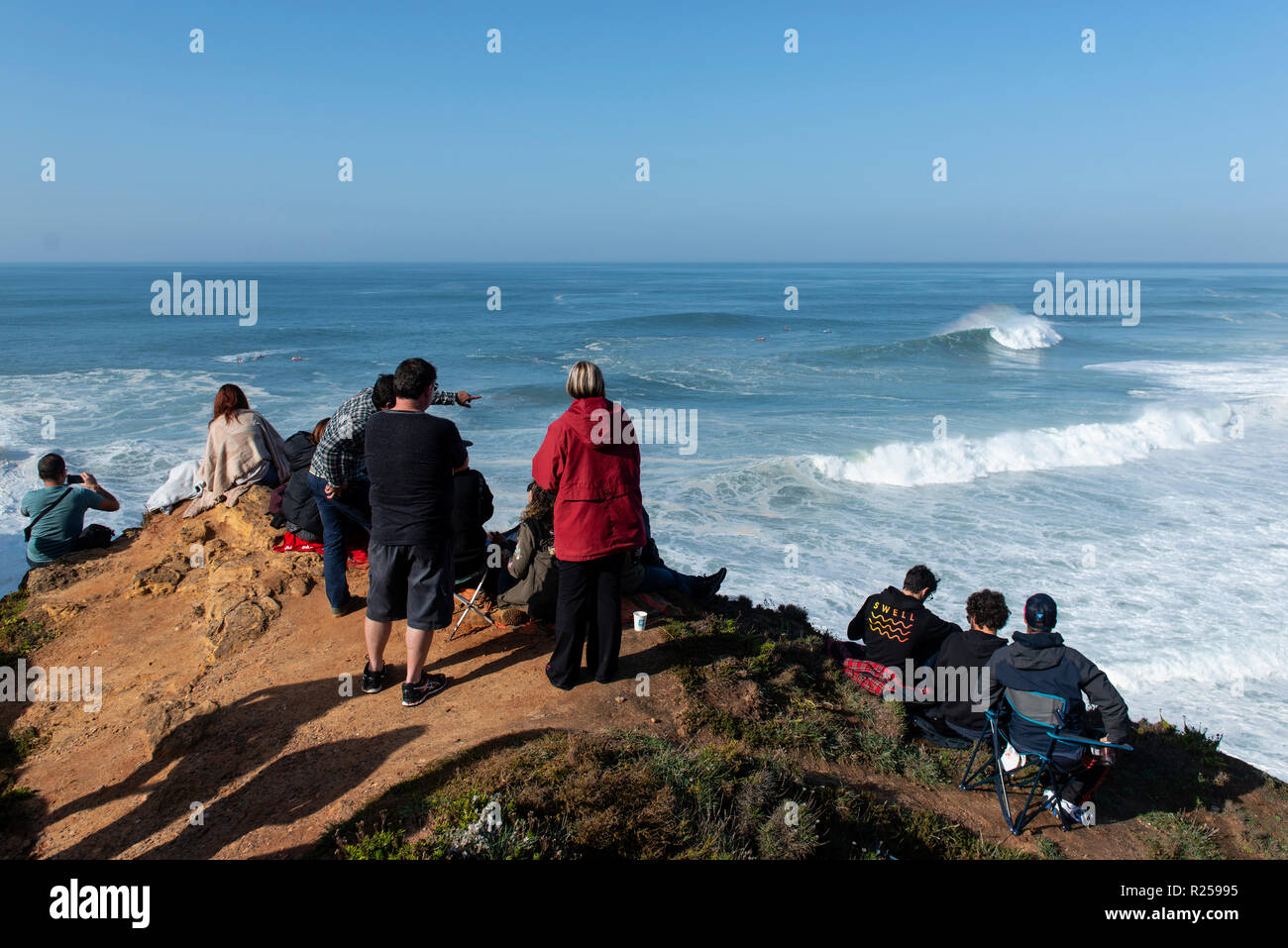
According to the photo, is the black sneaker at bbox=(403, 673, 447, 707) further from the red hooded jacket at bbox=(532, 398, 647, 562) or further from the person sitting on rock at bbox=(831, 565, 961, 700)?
the person sitting on rock at bbox=(831, 565, 961, 700)

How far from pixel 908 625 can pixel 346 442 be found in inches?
161

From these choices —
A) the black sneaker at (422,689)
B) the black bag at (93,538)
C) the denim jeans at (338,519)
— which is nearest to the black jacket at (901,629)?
the black sneaker at (422,689)

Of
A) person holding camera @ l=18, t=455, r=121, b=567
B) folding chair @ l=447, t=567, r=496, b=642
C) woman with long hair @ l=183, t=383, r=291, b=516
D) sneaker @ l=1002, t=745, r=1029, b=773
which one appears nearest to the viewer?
sneaker @ l=1002, t=745, r=1029, b=773

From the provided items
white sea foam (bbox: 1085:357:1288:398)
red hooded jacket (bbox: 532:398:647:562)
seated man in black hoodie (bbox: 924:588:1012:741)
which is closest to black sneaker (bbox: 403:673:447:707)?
red hooded jacket (bbox: 532:398:647:562)

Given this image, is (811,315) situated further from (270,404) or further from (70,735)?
(70,735)

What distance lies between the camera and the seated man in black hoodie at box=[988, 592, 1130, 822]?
13.5ft

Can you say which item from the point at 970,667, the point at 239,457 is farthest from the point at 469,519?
the point at 970,667

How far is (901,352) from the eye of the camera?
3547cm

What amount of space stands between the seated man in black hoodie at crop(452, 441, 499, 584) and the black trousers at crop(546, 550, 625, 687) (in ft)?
3.50

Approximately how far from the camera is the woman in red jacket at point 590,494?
3975mm

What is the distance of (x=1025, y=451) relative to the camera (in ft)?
58.2

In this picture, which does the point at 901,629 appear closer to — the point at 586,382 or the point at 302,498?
the point at 586,382
